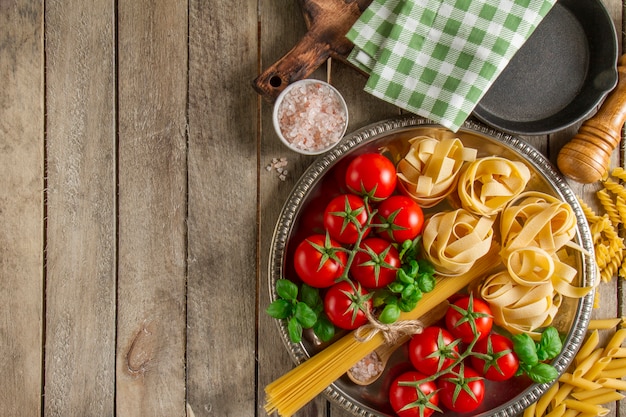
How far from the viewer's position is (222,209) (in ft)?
4.66

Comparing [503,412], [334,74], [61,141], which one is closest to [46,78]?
[61,141]

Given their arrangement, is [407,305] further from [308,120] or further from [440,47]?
[440,47]

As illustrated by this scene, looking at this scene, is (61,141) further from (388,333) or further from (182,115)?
(388,333)

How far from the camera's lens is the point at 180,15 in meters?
1.41

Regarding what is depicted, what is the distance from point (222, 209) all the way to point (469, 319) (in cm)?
63

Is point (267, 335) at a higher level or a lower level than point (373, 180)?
lower

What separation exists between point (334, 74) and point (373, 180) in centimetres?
32

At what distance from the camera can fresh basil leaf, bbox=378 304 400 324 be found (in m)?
1.19

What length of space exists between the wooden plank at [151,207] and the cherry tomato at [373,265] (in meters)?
0.45

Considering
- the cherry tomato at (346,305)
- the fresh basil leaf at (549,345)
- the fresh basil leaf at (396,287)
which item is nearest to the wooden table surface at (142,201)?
the cherry tomato at (346,305)

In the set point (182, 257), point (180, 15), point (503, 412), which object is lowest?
point (503, 412)

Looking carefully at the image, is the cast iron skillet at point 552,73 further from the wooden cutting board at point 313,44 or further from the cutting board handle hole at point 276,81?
the cutting board handle hole at point 276,81

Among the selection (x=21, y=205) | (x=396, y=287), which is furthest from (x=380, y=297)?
(x=21, y=205)

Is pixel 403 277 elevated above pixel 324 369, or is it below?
above
